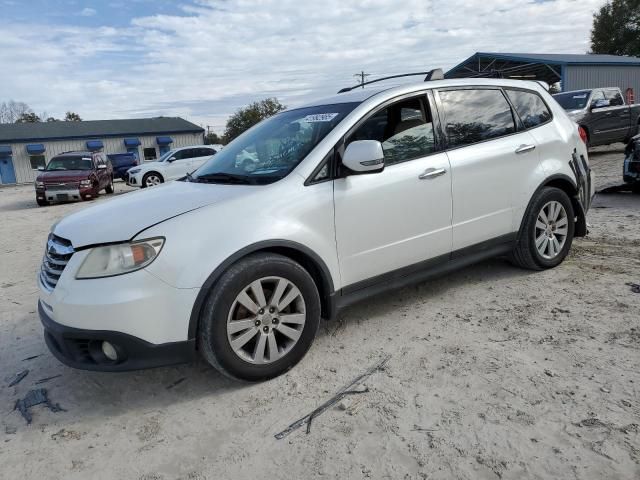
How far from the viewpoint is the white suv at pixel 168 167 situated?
18.0 metres

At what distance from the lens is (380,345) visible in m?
3.40

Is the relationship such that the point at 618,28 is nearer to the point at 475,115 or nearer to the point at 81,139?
the point at 81,139

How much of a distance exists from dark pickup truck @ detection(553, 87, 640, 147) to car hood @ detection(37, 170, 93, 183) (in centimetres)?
1402

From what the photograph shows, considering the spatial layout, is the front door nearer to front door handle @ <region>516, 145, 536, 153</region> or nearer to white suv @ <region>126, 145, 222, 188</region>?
front door handle @ <region>516, 145, 536, 153</region>

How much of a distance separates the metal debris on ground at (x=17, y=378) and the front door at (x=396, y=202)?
2273 mm

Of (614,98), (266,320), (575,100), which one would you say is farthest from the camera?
(614,98)

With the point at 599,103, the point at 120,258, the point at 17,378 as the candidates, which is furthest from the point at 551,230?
the point at 599,103

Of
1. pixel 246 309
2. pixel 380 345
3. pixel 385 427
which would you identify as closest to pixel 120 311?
pixel 246 309

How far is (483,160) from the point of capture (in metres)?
3.92

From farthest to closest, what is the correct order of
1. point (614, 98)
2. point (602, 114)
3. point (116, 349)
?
point (614, 98)
point (602, 114)
point (116, 349)

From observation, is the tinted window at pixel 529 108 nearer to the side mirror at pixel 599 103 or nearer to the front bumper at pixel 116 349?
the front bumper at pixel 116 349

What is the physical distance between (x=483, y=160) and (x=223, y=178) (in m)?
2.04

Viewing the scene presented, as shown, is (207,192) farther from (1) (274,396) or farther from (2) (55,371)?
(2) (55,371)

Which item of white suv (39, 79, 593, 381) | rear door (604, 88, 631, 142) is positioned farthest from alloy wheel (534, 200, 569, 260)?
rear door (604, 88, 631, 142)
